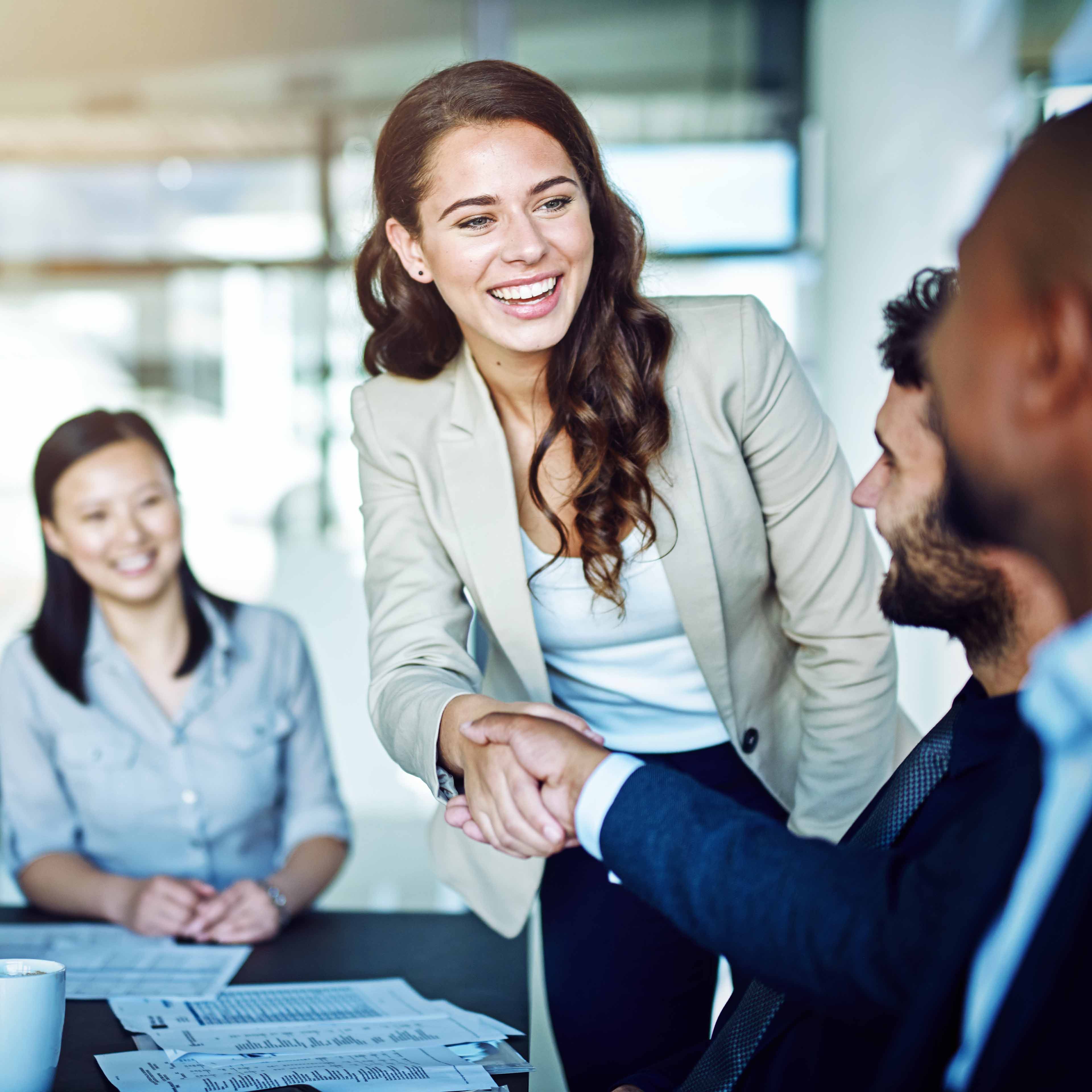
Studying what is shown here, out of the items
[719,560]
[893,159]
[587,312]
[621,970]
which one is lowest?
[621,970]

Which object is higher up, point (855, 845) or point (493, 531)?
point (493, 531)

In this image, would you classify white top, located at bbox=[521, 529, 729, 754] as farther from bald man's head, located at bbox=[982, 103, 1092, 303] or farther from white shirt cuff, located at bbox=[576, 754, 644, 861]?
bald man's head, located at bbox=[982, 103, 1092, 303]

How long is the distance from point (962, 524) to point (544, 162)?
834 millimetres

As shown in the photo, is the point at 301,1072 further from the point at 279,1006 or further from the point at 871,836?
the point at 871,836

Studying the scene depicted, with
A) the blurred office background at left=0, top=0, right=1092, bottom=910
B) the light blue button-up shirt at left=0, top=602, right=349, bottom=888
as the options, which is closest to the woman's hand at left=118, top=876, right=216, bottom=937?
the light blue button-up shirt at left=0, top=602, right=349, bottom=888

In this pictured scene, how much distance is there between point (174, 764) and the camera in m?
2.17

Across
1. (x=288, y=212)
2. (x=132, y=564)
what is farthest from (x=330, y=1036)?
(x=288, y=212)

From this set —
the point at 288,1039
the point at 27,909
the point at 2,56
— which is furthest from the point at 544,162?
the point at 2,56

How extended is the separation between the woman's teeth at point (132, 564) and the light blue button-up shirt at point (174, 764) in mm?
136

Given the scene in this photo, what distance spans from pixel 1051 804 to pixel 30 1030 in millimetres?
810

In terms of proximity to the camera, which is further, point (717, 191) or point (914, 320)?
point (717, 191)

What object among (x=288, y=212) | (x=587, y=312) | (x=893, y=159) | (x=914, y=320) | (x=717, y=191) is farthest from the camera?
(x=288, y=212)

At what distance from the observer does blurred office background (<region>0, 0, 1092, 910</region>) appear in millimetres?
4898

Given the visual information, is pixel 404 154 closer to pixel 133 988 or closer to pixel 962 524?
pixel 962 524
